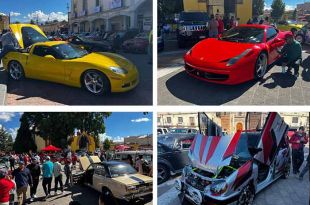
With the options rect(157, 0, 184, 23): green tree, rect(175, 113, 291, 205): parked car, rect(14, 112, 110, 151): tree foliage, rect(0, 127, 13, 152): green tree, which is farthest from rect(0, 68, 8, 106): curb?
rect(175, 113, 291, 205): parked car

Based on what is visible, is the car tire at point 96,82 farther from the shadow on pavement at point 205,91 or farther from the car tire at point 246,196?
the car tire at point 246,196

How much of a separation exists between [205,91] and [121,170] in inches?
54.8

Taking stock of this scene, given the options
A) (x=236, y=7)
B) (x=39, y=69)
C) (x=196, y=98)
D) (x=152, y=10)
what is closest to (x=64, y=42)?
(x=39, y=69)

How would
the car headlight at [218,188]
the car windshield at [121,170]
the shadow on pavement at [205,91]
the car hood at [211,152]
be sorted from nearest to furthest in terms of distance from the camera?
1. the car headlight at [218,188]
2. the car hood at [211,152]
3. the shadow on pavement at [205,91]
4. the car windshield at [121,170]

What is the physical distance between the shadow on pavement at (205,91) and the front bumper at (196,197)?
959 millimetres

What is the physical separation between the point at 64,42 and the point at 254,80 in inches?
91.2

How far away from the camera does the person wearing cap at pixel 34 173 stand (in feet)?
12.9

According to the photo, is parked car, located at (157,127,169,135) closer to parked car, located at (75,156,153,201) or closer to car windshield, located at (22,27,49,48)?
parked car, located at (75,156,153,201)

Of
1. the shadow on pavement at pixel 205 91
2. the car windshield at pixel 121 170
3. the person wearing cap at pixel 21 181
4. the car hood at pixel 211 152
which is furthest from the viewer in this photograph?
the car windshield at pixel 121 170

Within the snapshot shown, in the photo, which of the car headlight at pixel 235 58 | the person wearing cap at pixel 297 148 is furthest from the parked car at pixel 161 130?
the person wearing cap at pixel 297 148

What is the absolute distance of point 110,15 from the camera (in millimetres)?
3951

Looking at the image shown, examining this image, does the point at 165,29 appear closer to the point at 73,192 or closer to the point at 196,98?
the point at 196,98

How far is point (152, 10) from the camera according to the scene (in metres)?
3.83

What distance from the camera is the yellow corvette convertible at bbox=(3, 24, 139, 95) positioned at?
3.81m
